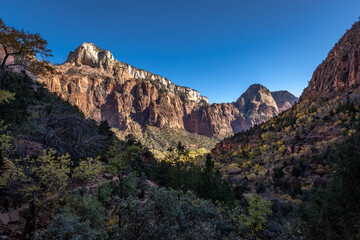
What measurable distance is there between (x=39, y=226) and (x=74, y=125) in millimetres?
4886

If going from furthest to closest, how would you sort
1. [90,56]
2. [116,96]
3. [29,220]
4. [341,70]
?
[90,56], [116,96], [341,70], [29,220]

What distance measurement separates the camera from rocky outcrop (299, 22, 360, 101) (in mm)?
60269

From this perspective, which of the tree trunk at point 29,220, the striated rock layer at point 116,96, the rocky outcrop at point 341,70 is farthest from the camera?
the striated rock layer at point 116,96

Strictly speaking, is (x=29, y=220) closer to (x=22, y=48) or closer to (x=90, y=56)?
(x=22, y=48)

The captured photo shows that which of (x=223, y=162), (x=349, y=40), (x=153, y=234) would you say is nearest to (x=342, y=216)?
(x=153, y=234)

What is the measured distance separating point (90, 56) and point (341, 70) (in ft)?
619

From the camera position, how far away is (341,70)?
2584 inches

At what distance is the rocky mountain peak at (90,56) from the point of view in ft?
545

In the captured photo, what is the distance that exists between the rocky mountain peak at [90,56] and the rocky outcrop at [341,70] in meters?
170

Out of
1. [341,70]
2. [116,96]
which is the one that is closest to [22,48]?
[341,70]

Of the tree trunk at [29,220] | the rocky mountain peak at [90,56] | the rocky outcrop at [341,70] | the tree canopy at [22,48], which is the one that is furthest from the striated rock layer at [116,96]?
the tree trunk at [29,220]

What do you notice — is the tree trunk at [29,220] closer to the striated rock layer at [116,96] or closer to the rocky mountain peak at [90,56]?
the striated rock layer at [116,96]

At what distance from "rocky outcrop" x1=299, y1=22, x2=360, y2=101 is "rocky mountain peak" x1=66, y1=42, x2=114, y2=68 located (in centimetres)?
17013

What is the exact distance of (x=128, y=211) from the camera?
5.66 metres
